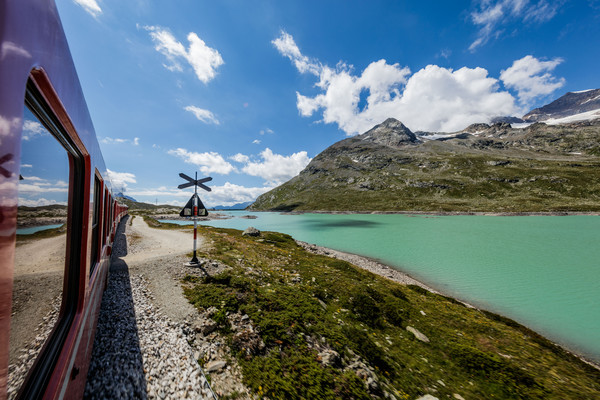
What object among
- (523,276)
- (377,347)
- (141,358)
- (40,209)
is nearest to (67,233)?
Answer: (40,209)

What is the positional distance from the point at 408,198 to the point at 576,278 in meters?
137

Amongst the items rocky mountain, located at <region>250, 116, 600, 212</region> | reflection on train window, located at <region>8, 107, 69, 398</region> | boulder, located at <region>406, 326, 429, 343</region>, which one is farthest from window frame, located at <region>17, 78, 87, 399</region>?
rocky mountain, located at <region>250, 116, 600, 212</region>

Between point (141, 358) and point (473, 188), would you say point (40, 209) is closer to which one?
point (141, 358)

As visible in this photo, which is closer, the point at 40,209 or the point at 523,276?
the point at 40,209

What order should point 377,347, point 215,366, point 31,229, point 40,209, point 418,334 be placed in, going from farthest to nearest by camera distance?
1. point 418,334
2. point 377,347
3. point 215,366
4. point 40,209
5. point 31,229

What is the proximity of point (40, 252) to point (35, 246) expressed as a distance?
230mm

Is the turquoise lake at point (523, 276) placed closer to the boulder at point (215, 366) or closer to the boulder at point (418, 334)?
the boulder at point (418, 334)

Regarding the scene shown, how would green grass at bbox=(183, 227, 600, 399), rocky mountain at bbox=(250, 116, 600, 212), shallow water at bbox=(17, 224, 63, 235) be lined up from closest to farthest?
1. shallow water at bbox=(17, 224, 63, 235)
2. green grass at bbox=(183, 227, 600, 399)
3. rocky mountain at bbox=(250, 116, 600, 212)

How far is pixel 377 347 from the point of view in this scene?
7051mm

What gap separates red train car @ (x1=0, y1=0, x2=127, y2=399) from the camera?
5.38 ft

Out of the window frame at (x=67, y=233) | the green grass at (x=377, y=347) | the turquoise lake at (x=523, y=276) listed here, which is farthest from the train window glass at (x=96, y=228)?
the turquoise lake at (x=523, y=276)

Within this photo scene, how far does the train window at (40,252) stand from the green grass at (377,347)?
163 inches

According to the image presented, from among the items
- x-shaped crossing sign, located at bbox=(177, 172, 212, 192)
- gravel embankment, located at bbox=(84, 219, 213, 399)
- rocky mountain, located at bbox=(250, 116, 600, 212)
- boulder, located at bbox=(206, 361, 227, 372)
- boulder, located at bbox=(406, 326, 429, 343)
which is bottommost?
boulder, located at bbox=(406, 326, 429, 343)

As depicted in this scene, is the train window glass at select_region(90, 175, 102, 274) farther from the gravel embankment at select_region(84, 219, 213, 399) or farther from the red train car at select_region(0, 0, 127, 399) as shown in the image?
the red train car at select_region(0, 0, 127, 399)
